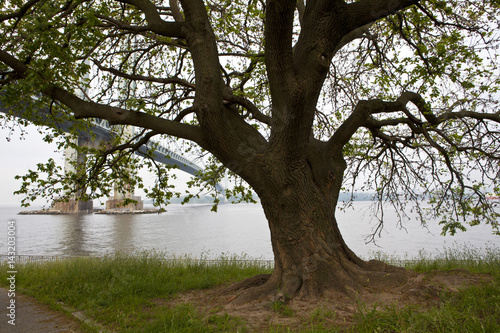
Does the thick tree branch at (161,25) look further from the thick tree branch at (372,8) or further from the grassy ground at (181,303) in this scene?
the grassy ground at (181,303)

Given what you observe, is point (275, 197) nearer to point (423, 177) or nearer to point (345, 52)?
point (423, 177)

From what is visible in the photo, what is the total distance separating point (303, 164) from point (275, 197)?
0.59 m

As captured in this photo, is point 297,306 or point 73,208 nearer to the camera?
point 297,306

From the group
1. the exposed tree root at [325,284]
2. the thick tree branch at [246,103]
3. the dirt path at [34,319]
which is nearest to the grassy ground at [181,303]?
the dirt path at [34,319]

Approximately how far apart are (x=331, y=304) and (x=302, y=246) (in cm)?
79

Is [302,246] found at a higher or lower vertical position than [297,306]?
higher

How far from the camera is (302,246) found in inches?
177

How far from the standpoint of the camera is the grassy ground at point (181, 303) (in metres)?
2.97

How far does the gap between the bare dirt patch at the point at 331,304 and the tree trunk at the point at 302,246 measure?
0.15 metres

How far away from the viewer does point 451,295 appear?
3.80 meters

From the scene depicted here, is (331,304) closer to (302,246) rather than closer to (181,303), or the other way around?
(302,246)

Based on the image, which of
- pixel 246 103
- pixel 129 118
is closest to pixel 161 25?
pixel 129 118

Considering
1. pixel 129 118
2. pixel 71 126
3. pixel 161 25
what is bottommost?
pixel 129 118

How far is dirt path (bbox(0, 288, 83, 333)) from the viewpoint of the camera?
4.04 meters
